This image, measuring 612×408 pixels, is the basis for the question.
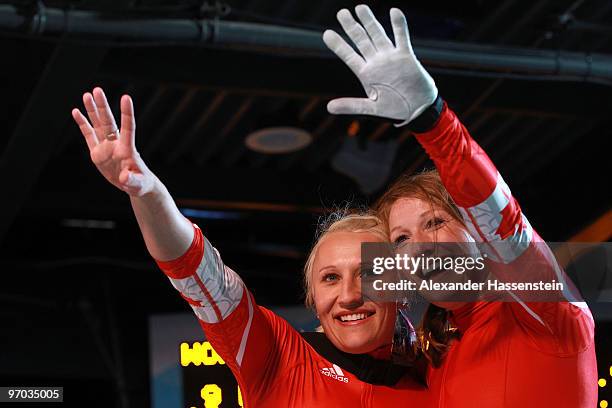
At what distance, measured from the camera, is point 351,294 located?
2820 mm

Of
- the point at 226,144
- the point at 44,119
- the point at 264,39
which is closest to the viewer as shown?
the point at 264,39

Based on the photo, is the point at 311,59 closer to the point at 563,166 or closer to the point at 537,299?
the point at 563,166

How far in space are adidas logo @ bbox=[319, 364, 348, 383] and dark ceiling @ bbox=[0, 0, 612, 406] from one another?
3.13 ft

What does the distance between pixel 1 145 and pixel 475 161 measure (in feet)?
14.1

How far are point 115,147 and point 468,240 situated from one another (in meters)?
0.85

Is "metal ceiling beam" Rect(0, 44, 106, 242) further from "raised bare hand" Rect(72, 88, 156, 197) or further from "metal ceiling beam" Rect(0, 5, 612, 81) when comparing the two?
"raised bare hand" Rect(72, 88, 156, 197)

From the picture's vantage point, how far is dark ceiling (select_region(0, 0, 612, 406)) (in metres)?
5.43

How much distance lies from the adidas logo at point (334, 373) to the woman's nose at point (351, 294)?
0.18m

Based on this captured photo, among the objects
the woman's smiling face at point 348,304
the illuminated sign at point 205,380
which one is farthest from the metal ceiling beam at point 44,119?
the woman's smiling face at point 348,304

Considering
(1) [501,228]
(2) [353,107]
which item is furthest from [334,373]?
(2) [353,107]

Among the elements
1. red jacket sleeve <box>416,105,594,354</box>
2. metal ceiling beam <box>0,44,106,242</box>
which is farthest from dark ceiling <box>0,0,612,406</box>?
red jacket sleeve <box>416,105,594,354</box>

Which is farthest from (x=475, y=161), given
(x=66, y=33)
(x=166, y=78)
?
(x=166, y=78)

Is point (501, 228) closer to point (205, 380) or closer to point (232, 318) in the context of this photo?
point (232, 318)

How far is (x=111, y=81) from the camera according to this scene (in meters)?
6.01
